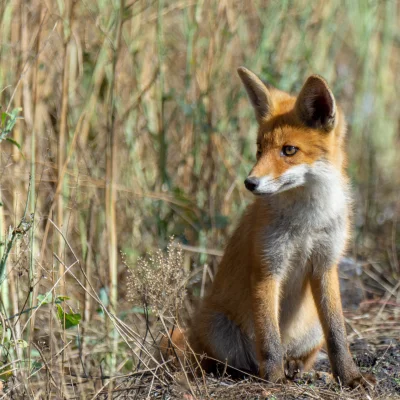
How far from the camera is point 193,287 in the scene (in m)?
7.04

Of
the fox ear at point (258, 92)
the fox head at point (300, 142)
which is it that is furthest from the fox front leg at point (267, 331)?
the fox ear at point (258, 92)

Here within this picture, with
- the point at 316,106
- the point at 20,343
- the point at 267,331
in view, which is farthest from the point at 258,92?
the point at 20,343

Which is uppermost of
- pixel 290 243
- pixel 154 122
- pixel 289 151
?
pixel 154 122

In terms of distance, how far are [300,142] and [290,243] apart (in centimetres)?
65

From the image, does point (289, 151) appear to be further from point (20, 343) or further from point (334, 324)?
point (20, 343)

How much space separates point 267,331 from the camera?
444cm

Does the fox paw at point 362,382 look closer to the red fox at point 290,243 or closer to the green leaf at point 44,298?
the red fox at point 290,243

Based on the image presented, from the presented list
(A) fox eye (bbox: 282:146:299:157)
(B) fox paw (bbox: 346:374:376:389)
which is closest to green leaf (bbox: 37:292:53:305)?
(A) fox eye (bbox: 282:146:299:157)

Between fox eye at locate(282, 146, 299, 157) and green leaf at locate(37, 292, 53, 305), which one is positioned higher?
fox eye at locate(282, 146, 299, 157)

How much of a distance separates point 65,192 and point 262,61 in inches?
108

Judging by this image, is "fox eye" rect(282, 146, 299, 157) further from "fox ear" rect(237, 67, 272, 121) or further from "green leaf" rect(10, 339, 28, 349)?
"green leaf" rect(10, 339, 28, 349)

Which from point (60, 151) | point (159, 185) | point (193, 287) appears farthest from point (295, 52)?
point (60, 151)

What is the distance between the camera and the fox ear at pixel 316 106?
4391 mm

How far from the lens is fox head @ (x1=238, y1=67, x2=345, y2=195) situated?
4250mm
